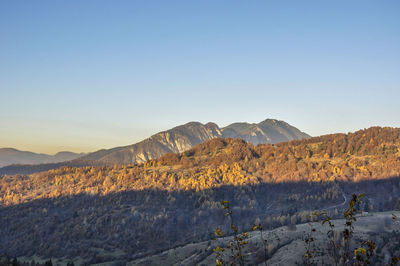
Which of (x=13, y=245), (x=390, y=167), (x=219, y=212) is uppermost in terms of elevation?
(x=390, y=167)

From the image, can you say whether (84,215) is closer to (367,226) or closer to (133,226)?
(133,226)

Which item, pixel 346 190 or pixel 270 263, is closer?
pixel 270 263

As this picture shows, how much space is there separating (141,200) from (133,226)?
118ft

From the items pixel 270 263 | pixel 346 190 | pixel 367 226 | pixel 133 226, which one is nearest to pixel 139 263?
pixel 270 263

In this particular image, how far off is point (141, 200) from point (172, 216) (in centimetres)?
3407

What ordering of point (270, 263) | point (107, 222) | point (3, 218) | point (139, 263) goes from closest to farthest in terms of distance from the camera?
point (270, 263) → point (139, 263) → point (107, 222) → point (3, 218)

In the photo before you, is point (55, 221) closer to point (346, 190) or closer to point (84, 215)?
point (84, 215)

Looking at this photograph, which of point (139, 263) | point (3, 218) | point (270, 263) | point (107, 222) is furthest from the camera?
point (3, 218)

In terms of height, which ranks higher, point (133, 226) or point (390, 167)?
point (390, 167)

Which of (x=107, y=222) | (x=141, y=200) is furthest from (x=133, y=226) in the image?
(x=141, y=200)

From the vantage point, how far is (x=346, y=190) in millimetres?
178375

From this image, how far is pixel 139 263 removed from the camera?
307ft

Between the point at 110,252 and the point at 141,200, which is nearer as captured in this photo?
the point at 110,252

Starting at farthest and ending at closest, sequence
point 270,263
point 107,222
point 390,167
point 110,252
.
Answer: point 390,167, point 107,222, point 110,252, point 270,263
